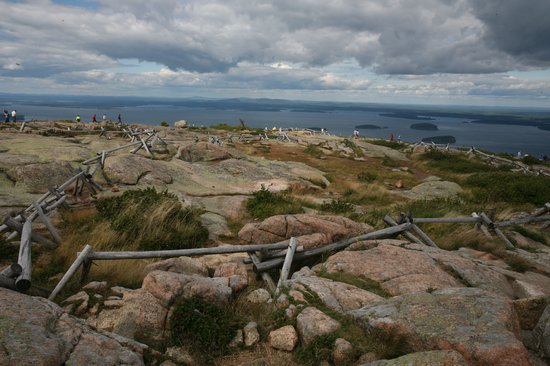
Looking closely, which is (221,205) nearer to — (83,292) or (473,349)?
(83,292)

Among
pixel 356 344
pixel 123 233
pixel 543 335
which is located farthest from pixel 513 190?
pixel 123 233

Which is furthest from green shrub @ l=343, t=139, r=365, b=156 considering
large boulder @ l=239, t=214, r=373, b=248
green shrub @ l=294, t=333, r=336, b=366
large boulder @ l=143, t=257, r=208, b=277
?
green shrub @ l=294, t=333, r=336, b=366

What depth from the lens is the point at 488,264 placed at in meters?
10.0

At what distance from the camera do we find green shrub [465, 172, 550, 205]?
74.8 ft

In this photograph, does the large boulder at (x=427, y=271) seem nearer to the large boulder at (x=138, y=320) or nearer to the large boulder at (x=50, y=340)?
the large boulder at (x=138, y=320)

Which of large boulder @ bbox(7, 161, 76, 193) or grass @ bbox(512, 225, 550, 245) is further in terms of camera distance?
large boulder @ bbox(7, 161, 76, 193)

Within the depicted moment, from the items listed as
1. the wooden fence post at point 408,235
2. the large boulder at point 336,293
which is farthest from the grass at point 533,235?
the large boulder at point 336,293

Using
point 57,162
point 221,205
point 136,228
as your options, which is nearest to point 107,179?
point 57,162

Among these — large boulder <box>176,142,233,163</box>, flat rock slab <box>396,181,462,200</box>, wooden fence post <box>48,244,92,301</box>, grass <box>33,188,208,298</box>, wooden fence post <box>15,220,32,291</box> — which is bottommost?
flat rock slab <box>396,181,462,200</box>

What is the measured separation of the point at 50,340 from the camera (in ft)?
14.8

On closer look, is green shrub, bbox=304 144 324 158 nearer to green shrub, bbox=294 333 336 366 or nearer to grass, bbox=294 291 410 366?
grass, bbox=294 291 410 366

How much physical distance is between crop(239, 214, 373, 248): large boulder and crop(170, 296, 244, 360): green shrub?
4961 millimetres

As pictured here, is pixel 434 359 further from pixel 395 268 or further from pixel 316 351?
pixel 395 268

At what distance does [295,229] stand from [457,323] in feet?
22.4
